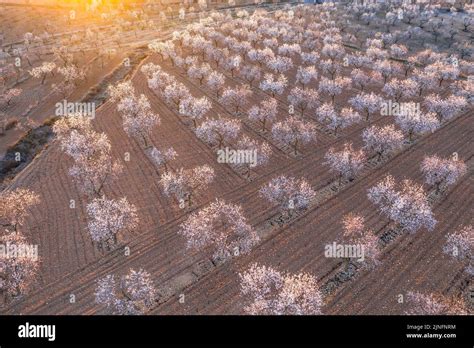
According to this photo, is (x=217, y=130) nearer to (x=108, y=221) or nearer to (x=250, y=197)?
(x=250, y=197)

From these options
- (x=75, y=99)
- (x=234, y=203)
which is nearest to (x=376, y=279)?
(x=234, y=203)

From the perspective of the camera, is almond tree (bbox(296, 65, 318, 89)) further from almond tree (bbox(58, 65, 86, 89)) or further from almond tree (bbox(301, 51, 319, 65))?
almond tree (bbox(58, 65, 86, 89))

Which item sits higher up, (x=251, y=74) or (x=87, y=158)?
(x=251, y=74)

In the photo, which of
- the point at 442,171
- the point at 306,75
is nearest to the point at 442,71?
the point at 306,75

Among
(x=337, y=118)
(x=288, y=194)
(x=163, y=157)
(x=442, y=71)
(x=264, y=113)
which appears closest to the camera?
(x=288, y=194)

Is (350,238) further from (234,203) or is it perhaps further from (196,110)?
(196,110)

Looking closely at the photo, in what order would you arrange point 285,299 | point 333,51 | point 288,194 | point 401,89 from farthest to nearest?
point 333,51, point 401,89, point 288,194, point 285,299

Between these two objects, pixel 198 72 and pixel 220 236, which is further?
pixel 198 72

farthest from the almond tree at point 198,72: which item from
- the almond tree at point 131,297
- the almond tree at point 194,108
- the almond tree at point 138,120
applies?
the almond tree at point 131,297
